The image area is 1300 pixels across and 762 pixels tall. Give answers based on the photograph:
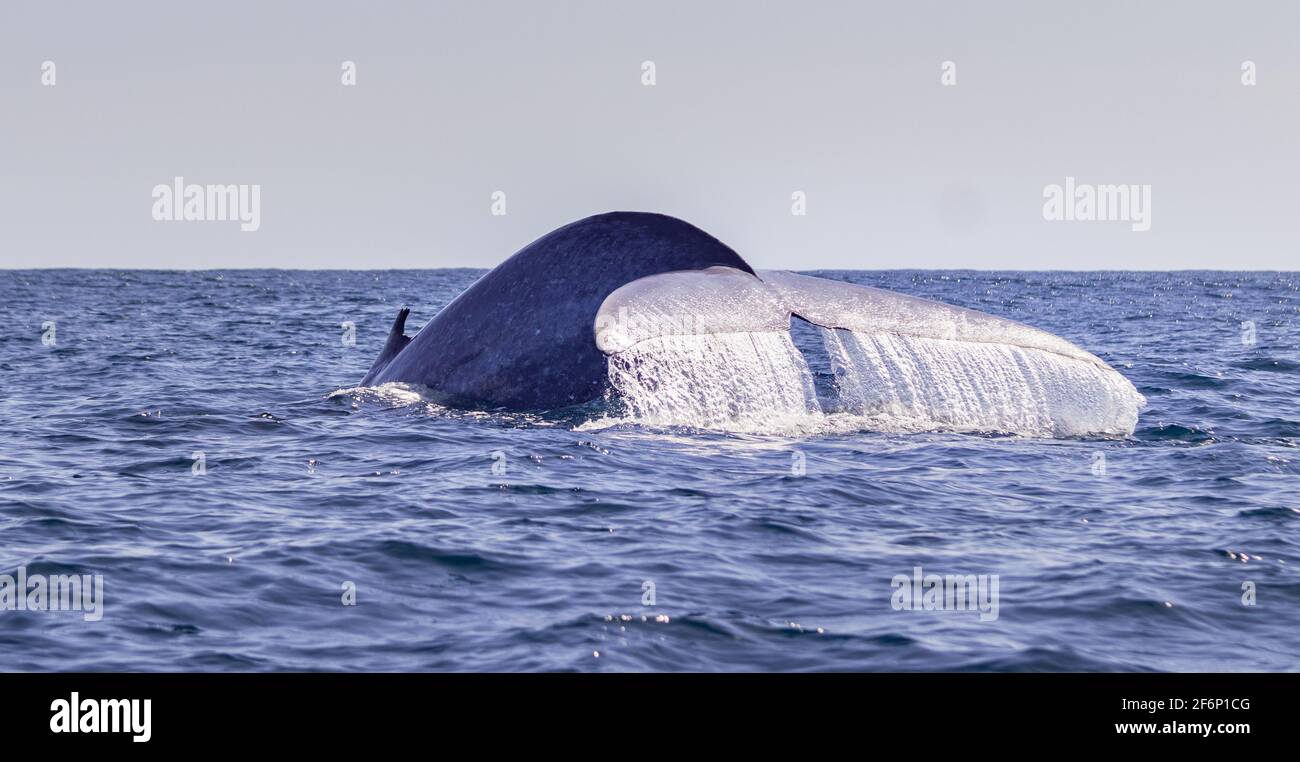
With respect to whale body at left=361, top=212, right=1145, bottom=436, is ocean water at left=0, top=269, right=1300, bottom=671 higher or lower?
lower

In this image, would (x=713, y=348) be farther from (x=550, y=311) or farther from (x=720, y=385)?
(x=550, y=311)

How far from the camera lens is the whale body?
1048 centimetres

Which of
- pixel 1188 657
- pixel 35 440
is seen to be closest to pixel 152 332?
pixel 35 440

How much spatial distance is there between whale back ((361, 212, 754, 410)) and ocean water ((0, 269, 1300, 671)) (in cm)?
33

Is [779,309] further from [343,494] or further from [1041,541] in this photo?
[343,494]

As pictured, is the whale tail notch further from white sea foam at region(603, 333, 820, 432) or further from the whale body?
white sea foam at region(603, 333, 820, 432)

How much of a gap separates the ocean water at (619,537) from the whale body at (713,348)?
305mm

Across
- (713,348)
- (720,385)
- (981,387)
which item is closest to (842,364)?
(713,348)

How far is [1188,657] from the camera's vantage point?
6.28 meters

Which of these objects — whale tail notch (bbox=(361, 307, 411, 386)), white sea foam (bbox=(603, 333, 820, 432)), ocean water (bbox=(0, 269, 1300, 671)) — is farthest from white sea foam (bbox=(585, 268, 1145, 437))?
whale tail notch (bbox=(361, 307, 411, 386))
